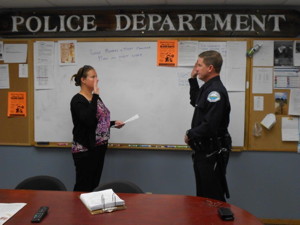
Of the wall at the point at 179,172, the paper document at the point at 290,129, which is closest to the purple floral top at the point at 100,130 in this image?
the wall at the point at 179,172

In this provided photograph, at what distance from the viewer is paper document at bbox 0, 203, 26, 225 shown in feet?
4.66

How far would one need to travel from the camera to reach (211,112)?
2.18 meters

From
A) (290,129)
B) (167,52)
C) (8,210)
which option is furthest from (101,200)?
Result: (290,129)

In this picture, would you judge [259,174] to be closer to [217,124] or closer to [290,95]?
[290,95]

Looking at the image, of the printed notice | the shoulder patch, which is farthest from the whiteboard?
the shoulder patch

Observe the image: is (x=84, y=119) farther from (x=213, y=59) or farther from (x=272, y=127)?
(x=272, y=127)

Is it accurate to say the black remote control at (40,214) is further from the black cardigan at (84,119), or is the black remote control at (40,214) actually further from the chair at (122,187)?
the black cardigan at (84,119)

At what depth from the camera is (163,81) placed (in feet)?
9.85

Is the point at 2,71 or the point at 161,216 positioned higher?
the point at 2,71

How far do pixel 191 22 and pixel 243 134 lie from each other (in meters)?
1.23

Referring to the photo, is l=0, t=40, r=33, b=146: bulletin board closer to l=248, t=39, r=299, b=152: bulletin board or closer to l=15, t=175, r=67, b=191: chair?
l=15, t=175, r=67, b=191: chair

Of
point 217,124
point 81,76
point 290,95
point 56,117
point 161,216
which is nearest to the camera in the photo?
point 161,216

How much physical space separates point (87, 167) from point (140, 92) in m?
0.93

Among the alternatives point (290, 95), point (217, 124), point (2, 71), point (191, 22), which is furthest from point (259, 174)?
point (2, 71)
